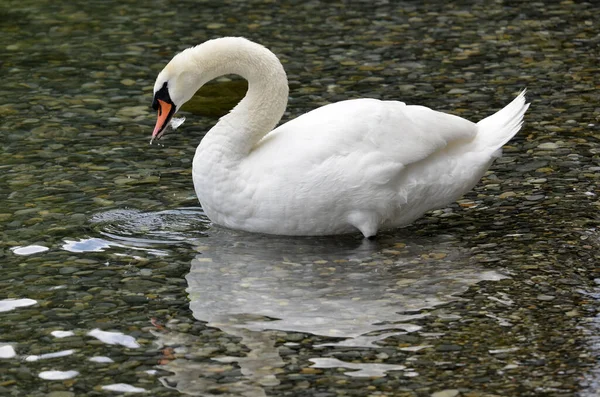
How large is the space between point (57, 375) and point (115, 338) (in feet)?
1.65

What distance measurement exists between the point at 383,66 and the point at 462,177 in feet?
13.8

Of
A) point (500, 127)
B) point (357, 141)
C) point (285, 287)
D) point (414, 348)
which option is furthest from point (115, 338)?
point (500, 127)

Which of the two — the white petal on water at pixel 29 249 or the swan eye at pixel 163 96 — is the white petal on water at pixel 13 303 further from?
the swan eye at pixel 163 96

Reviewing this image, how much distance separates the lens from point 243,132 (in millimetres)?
7828

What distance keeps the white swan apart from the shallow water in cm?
25

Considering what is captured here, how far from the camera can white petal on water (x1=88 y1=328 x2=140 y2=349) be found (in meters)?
6.28

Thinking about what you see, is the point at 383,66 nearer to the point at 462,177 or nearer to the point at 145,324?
the point at 462,177

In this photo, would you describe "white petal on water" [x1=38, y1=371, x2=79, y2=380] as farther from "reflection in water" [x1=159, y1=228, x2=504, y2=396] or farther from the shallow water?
"reflection in water" [x1=159, y1=228, x2=504, y2=396]

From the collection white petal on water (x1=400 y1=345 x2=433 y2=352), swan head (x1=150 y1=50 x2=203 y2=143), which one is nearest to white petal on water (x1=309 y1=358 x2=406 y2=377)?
white petal on water (x1=400 y1=345 x2=433 y2=352)

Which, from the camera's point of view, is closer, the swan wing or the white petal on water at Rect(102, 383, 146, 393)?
the white petal on water at Rect(102, 383, 146, 393)

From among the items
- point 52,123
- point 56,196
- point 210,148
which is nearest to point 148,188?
point 56,196

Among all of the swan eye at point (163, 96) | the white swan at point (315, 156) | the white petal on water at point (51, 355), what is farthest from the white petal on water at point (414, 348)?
the swan eye at point (163, 96)

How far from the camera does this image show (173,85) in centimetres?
785

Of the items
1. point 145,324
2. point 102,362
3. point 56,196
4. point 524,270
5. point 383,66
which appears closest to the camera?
point 102,362
